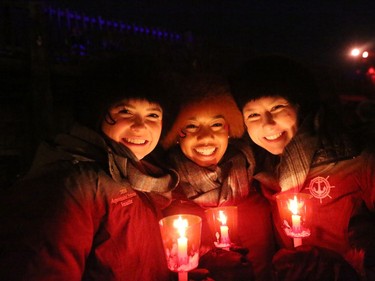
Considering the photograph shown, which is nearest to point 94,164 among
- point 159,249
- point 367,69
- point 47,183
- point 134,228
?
point 47,183

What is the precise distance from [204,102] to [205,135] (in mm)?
357

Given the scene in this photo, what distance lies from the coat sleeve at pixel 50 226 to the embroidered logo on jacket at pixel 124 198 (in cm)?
15

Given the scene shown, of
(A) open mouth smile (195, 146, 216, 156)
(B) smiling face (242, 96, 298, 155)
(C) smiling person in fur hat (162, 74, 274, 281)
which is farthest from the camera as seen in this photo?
(A) open mouth smile (195, 146, 216, 156)

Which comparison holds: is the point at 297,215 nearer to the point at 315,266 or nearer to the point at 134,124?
the point at 315,266

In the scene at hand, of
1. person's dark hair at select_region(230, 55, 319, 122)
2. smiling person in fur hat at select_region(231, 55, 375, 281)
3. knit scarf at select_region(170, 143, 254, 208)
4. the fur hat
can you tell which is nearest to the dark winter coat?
knit scarf at select_region(170, 143, 254, 208)

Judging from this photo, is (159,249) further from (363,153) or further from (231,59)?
(231,59)

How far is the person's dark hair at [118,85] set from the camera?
2812mm

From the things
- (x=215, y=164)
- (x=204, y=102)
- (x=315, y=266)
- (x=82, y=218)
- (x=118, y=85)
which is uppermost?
(x=118, y=85)

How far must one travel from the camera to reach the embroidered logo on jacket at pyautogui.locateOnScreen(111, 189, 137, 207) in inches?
94.4

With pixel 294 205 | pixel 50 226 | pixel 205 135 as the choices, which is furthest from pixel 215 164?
pixel 50 226

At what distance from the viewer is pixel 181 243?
6.72 ft

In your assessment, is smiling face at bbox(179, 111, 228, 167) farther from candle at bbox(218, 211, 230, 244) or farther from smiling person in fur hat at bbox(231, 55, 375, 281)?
candle at bbox(218, 211, 230, 244)

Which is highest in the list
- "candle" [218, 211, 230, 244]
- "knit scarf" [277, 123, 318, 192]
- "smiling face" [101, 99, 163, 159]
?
"smiling face" [101, 99, 163, 159]

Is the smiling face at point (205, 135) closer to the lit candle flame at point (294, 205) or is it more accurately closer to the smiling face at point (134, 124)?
the smiling face at point (134, 124)
